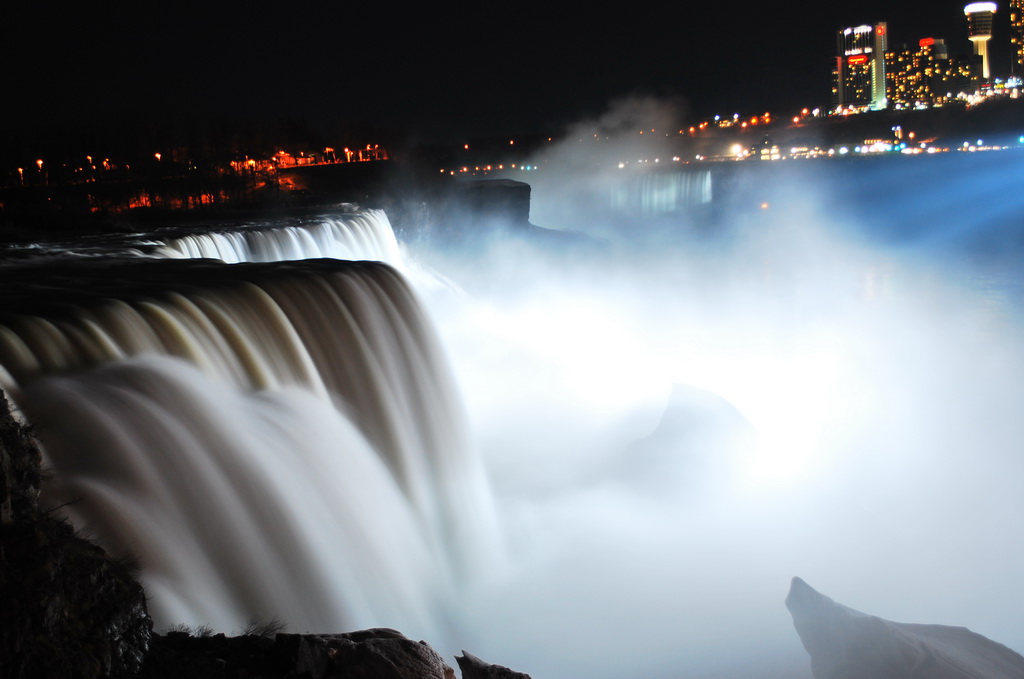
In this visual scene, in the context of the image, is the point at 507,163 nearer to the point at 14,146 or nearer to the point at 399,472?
the point at 14,146

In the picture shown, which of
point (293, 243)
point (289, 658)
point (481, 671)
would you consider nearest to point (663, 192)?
point (293, 243)

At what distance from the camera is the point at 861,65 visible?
172m

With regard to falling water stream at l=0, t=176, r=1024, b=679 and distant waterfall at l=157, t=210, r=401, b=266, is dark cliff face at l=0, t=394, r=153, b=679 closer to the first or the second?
falling water stream at l=0, t=176, r=1024, b=679

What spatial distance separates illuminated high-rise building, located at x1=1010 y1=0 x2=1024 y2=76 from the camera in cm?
13438

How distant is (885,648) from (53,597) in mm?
5340

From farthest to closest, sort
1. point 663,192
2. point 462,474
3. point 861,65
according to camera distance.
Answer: point 861,65, point 663,192, point 462,474

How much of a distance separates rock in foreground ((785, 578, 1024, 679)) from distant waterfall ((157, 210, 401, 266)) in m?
9.32

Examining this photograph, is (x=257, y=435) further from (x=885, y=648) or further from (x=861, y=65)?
(x=861, y=65)

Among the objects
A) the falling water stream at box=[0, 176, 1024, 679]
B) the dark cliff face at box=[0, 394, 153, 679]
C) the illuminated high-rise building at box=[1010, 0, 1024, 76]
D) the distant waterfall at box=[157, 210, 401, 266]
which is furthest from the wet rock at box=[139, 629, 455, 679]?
the illuminated high-rise building at box=[1010, 0, 1024, 76]

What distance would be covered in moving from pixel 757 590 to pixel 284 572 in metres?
5.01

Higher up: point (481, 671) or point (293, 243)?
point (293, 243)

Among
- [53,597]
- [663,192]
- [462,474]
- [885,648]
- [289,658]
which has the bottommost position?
[885,648]

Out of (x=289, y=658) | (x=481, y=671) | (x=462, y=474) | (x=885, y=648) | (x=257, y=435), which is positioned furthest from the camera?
(x=462, y=474)

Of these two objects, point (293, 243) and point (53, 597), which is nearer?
point (53, 597)
